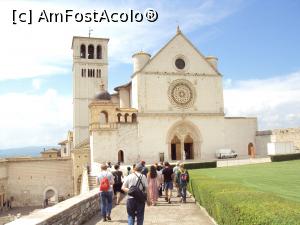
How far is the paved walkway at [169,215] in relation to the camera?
1303 cm

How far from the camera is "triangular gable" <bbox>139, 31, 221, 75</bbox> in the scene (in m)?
45.3

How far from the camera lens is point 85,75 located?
2389 inches

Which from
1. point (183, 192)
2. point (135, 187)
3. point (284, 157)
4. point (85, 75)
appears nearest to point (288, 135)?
point (284, 157)

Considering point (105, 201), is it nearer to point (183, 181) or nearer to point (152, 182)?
point (152, 182)

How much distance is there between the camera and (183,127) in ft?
153

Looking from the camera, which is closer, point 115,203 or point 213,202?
point 213,202

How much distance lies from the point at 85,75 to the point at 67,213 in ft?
169

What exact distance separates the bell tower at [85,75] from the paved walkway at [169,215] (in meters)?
42.3

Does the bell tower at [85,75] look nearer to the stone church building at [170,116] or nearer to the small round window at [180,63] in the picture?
the stone church building at [170,116]

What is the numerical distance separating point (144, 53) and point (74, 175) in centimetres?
1892

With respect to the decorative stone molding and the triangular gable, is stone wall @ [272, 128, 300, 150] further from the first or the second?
the decorative stone molding

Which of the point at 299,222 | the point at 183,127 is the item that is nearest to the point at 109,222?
the point at 299,222

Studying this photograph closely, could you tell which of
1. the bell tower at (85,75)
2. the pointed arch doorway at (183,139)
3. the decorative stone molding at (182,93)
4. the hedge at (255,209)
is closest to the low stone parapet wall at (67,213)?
the hedge at (255,209)

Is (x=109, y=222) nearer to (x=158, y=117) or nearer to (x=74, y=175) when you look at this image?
(x=158, y=117)
